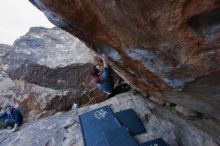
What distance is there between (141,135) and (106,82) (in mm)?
2278

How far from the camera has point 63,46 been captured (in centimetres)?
901

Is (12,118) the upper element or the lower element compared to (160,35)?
lower

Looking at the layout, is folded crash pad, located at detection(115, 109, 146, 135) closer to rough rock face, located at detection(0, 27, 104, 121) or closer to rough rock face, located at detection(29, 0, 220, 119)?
rough rock face, located at detection(29, 0, 220, 119)

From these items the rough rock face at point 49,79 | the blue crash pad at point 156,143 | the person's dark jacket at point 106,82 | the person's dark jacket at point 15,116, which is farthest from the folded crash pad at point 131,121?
the person's dark jacket at point 15,116

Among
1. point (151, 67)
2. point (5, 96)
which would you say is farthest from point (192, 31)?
point (5, 96)

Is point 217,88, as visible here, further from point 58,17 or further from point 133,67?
point 58,17

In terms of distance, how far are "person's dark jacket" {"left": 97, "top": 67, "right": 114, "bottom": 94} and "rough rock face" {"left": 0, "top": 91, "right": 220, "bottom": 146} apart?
1.40ft

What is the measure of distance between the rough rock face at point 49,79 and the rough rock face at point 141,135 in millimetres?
924

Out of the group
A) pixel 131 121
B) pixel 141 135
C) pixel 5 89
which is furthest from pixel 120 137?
pixel 5 89

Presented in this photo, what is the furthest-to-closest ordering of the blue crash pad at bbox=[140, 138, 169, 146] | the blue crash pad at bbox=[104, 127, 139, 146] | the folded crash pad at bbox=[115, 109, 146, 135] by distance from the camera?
1. the folded crash pad at bbox=[115, 109, 146, 135]
2. the blue crash pad at bbox=[104, 127, 139, 146]
3. the blue crash pad at bbox=[140, 138, 169, 146]

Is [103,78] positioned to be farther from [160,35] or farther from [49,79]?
[160,35]

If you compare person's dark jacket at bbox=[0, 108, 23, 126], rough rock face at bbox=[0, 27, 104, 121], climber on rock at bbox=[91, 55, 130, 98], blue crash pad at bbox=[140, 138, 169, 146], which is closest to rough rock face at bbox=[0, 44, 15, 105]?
rough rock face at bbox=[0, 27, 104, 121]

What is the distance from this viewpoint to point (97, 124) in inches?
219

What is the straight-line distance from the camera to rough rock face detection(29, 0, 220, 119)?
2.45 meters
